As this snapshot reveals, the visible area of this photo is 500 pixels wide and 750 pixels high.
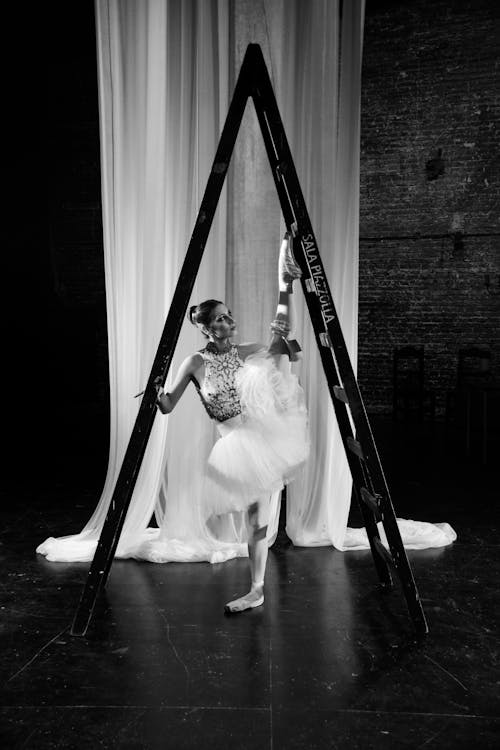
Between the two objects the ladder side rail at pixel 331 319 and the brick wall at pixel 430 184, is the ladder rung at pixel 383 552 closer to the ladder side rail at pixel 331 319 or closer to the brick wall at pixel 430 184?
the ladder side rail at pixel 331 319

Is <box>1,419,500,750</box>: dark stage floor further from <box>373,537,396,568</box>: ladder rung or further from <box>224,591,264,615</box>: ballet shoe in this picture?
<box>373,537,396,568</box>: ladder rung

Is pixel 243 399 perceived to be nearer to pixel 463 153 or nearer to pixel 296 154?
pixel 296 154

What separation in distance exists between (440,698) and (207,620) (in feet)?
3.14

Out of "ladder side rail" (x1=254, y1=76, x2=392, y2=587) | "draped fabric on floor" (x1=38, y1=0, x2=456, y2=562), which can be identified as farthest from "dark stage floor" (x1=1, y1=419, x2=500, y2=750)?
"ladder side rail" (x1=254, y1=76, x2=392, y2=587)

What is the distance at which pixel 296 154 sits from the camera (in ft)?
12.0

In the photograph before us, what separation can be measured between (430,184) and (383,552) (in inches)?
232

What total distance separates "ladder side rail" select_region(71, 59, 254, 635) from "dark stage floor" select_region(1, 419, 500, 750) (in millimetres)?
197

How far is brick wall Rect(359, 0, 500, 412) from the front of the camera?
25.2ft

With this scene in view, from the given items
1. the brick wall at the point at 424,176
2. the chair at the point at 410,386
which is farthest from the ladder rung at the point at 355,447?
the brick wall at the point at 424,176

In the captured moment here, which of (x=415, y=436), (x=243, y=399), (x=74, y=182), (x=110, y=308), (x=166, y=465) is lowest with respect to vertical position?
(x=415, y=436)

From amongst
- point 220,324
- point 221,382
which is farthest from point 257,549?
point 220,324

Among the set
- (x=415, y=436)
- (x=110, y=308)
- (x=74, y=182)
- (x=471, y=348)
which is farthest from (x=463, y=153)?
(x=110, y=308)

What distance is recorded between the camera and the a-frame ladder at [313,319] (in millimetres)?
2652

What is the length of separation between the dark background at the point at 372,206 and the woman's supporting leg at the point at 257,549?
4.03 m
